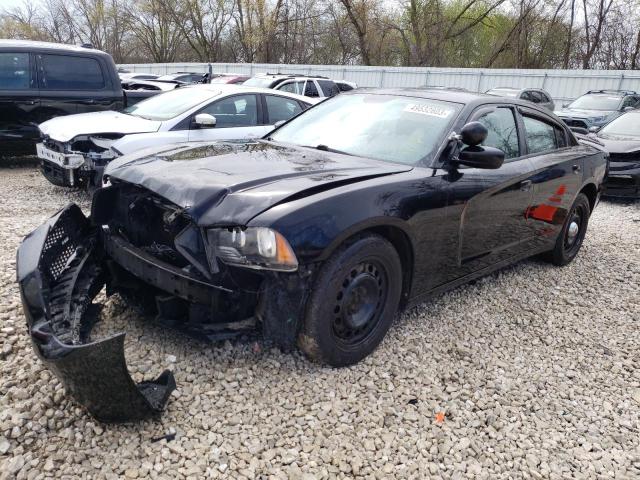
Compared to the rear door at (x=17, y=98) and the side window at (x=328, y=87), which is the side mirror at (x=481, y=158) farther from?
the side window at (x=328, y=87)

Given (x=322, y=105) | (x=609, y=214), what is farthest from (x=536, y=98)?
(x=322, y=105)

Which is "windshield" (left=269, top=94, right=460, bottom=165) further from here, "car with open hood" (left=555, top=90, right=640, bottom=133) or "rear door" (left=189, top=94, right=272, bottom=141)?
"car with open hood" (left=555, top=90, right=640, bottom=133)

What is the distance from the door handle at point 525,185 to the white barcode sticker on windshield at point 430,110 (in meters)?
0.84

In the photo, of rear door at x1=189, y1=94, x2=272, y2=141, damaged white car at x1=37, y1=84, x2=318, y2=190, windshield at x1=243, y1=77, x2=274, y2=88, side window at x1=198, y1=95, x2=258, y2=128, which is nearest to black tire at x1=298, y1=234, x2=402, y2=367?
damaged white car at x1=37, y1=84, x2=318, y2=190

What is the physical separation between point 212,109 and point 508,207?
161 inches

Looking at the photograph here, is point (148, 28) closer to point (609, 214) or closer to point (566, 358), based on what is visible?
point (609, 214)

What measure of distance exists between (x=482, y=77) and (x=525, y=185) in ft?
70.9

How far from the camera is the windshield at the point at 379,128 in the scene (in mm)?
3340

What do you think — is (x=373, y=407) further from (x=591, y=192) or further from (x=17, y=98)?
(x=17, y=98)

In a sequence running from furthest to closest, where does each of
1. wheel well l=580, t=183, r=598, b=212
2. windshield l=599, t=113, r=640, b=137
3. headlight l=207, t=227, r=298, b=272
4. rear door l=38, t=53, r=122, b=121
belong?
windshield l=599, t=113, r=640, b=137 → rear door l=38, t=53, r=122, b=121 → wheel well l=580, t=183, r=598, b=212 → headlight l=207, t=227, r=298, b=272

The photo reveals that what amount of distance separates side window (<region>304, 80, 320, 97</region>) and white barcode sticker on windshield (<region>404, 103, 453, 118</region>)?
31.9ft

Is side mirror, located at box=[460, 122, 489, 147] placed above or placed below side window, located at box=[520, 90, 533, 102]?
below

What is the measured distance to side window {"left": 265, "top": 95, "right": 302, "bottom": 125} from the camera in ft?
23.0

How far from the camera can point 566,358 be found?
10.9 ft
